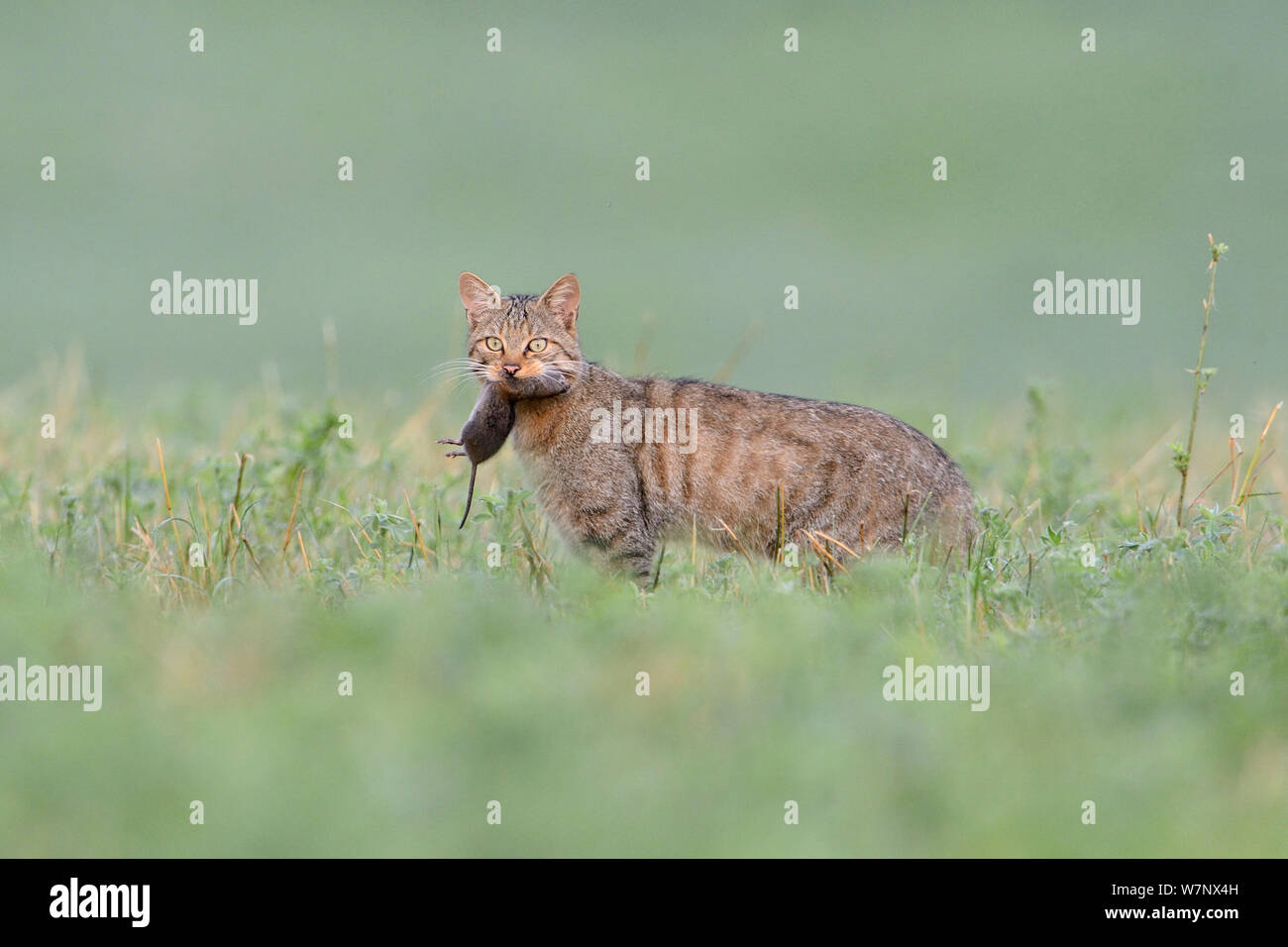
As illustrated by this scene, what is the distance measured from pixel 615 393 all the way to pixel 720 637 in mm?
3038

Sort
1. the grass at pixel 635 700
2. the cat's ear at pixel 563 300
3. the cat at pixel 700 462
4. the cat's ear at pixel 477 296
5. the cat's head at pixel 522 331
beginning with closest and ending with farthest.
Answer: the grass at pixel 635 700, the cat at pixel 700 462, the cat's head at pixel 522 331, the cat's ear at pixel 563 300, the cat's ear at pixel 477 296

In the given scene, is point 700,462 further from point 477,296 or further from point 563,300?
point 477,296

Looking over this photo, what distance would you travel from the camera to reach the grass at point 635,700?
375 centimetres

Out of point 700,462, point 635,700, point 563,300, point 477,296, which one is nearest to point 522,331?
point 563,300

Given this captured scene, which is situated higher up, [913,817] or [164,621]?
[164,621]

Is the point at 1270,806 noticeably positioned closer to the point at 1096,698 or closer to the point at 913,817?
the point at 1096,698

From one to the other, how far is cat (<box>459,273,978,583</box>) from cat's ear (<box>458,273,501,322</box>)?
1cm

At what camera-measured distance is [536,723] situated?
13.4ft

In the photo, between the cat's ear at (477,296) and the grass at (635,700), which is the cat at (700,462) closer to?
the cat's ear at (477,296)

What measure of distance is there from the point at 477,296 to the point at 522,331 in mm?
476

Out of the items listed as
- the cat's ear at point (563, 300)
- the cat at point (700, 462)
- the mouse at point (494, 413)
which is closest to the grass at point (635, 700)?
the cat at point (700, 462)

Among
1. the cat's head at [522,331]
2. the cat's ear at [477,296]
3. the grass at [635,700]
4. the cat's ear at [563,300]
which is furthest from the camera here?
the cat's ear at [477,296]

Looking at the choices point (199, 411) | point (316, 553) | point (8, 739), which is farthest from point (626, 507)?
point (199, 411)
